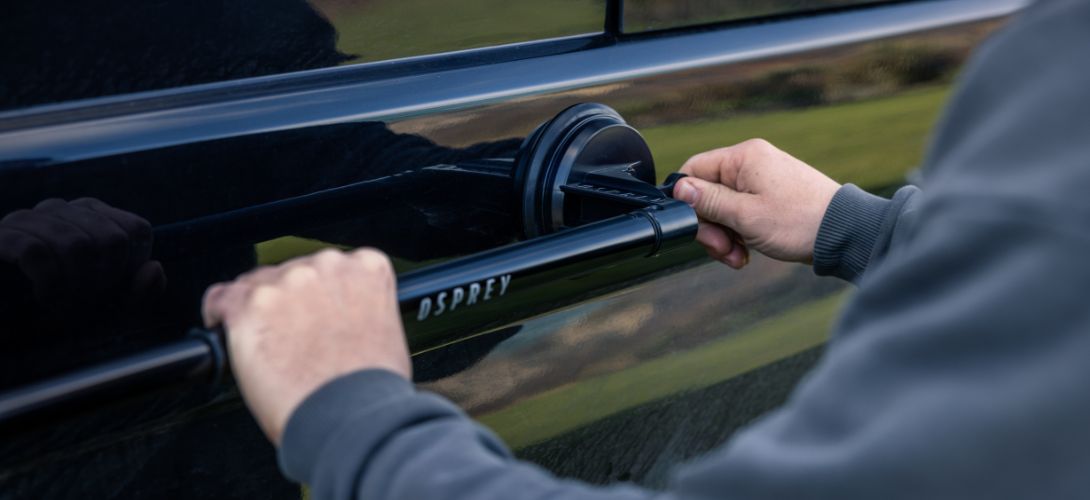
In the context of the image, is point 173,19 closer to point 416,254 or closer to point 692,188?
point 416,254

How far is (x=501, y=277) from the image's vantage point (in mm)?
1083

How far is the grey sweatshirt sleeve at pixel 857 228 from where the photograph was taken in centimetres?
150

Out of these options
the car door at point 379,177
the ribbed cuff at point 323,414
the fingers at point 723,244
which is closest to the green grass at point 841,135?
the car door at point 379,177

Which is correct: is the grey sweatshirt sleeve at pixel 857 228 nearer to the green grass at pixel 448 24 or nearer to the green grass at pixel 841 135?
the green grass at pixel 841 135

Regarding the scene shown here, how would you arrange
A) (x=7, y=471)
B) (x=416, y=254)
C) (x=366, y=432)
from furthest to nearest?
(x=416, y=254), (x=7, y=471), (x=366, y=432)

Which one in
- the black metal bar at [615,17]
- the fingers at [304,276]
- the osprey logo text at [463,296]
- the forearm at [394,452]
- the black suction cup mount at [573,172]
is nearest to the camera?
the forearm at [394,452]

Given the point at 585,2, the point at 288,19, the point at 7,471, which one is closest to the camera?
the point at 7,471

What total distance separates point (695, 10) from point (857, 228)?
34cm

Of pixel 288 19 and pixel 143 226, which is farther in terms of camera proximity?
pixel 288 19

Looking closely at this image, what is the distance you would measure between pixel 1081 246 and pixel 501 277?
573 mm

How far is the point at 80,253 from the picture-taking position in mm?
925

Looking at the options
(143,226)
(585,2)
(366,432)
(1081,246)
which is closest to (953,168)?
(1081,246)

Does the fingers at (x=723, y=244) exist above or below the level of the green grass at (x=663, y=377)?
above

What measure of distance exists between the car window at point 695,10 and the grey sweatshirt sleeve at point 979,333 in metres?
0.70
